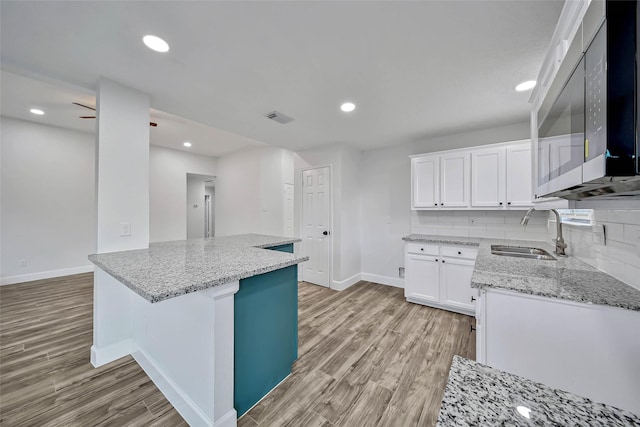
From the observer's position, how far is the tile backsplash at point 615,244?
1.21m

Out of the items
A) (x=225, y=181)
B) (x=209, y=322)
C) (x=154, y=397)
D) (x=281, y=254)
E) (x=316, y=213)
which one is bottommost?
(x=154, y=397)

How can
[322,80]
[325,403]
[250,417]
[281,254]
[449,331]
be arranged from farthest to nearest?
[449,331] → [322,80] → [281,254] → [325,403] → [250,417]

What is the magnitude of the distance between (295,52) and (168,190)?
532 cm

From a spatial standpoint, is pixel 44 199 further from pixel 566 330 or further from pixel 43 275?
pixel 566 330

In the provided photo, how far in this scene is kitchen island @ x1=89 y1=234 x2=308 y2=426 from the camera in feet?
4.39

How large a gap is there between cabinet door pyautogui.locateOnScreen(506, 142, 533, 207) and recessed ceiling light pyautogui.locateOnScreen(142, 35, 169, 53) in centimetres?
365

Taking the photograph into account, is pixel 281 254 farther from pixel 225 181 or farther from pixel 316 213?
pixel 225 181

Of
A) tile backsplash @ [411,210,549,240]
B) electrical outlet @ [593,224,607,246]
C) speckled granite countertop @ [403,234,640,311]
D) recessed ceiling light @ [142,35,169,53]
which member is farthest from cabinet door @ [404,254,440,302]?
recessed ceiling light @ [142,35,169,53]

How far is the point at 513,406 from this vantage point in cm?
48

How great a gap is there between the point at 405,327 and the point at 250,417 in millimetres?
1845

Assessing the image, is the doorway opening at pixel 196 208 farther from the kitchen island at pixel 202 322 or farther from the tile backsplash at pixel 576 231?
the tile backsplash at pixel 576 231

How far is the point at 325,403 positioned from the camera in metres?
1.66

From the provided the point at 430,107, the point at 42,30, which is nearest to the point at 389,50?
the point at 430,107

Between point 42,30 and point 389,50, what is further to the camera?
point 389,50
